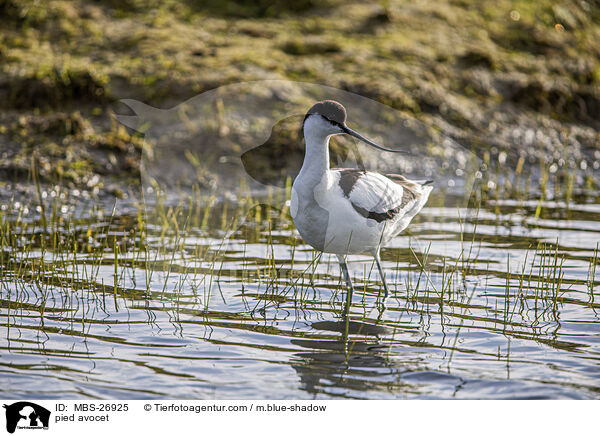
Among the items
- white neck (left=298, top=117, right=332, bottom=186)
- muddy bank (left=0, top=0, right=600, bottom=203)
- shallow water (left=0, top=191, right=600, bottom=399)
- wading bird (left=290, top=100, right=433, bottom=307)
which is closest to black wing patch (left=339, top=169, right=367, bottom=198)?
wading bird (left=290, top=100, right=433, bottom=307)

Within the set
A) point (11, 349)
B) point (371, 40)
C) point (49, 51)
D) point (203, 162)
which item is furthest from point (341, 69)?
point (11, 349)

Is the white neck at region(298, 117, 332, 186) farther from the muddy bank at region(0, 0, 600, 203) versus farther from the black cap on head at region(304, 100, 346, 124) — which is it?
the muddy bank at region(0, 0, 600, 203)

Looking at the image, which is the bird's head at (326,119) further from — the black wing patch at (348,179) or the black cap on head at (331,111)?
the black wing patch at (348,179)

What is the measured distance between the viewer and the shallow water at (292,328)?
184 inches

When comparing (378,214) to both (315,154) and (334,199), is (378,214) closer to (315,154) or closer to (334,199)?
(334,199)

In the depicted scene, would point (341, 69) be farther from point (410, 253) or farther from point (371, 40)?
point (410, 253)
